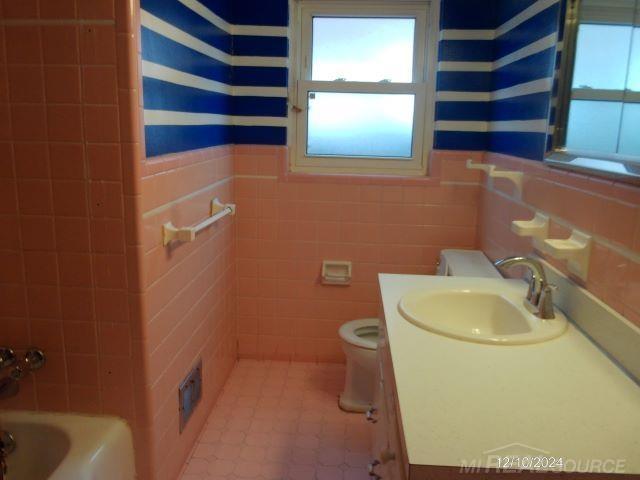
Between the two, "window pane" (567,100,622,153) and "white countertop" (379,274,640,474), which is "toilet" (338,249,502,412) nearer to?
"window pane" (567,100,622,153)

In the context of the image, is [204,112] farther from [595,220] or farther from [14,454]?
[595,220]

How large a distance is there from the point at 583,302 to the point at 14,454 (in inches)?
64.3

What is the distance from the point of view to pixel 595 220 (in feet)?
4.48

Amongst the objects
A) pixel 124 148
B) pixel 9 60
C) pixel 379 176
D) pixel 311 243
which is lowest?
pixel 311 243

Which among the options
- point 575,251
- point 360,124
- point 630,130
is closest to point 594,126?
point 630,130

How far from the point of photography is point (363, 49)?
274 cm

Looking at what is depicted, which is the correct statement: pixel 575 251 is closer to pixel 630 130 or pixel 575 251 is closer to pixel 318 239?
pixel 630 130

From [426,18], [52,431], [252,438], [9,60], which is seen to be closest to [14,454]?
[52,431]

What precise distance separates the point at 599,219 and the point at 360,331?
4.82 ft

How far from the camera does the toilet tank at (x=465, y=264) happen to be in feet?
7.29

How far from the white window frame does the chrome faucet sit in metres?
1.38

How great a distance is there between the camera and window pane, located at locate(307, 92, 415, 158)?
2.78 metres

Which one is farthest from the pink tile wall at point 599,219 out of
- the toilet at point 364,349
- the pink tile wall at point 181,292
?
the pink tile wall at point 181,292

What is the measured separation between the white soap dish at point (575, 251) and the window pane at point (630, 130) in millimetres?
249
